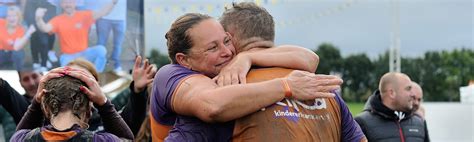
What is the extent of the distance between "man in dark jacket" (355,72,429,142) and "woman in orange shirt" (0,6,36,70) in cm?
302

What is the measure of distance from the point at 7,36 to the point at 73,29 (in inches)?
16.2

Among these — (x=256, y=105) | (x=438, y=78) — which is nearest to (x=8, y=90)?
(x=256, y=105)

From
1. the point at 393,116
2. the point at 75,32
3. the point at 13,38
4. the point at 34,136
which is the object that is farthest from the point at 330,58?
the point at 34,136

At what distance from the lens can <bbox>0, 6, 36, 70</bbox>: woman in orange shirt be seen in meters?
4.38

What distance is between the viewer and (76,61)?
4.17 m

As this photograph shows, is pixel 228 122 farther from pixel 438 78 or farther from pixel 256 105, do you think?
pixel 438 78

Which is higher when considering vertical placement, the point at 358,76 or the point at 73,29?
the point at 73,29

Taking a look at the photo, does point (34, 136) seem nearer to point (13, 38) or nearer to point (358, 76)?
point (13, 38)

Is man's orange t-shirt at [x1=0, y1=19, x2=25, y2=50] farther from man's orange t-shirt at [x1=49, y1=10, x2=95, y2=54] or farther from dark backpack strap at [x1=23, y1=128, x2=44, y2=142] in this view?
dark backpack strap at [x1=23, y1=128, x2=44, y2=142]

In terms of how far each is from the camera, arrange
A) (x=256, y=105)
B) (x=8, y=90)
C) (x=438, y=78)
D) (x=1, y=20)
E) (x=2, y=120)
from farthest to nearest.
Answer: (x=438, y=78), (x=2, y=120), (x=1, y=20), (x=8, y=90), (x=256, y=105)

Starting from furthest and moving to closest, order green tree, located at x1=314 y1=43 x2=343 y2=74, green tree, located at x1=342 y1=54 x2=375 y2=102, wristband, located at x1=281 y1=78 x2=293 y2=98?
1. green tree, located at x1=314 y1=43 x2=343 y2=74
2. green tree, located at x1=342 y1=54 x2=375 y2=102
3. wristband, located at x1=281 y1=78 x2=293 y2=98

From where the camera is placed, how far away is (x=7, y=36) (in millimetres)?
4398

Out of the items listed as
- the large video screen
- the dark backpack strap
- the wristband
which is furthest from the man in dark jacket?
the dark backpack strap

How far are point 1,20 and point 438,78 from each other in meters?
71.5
